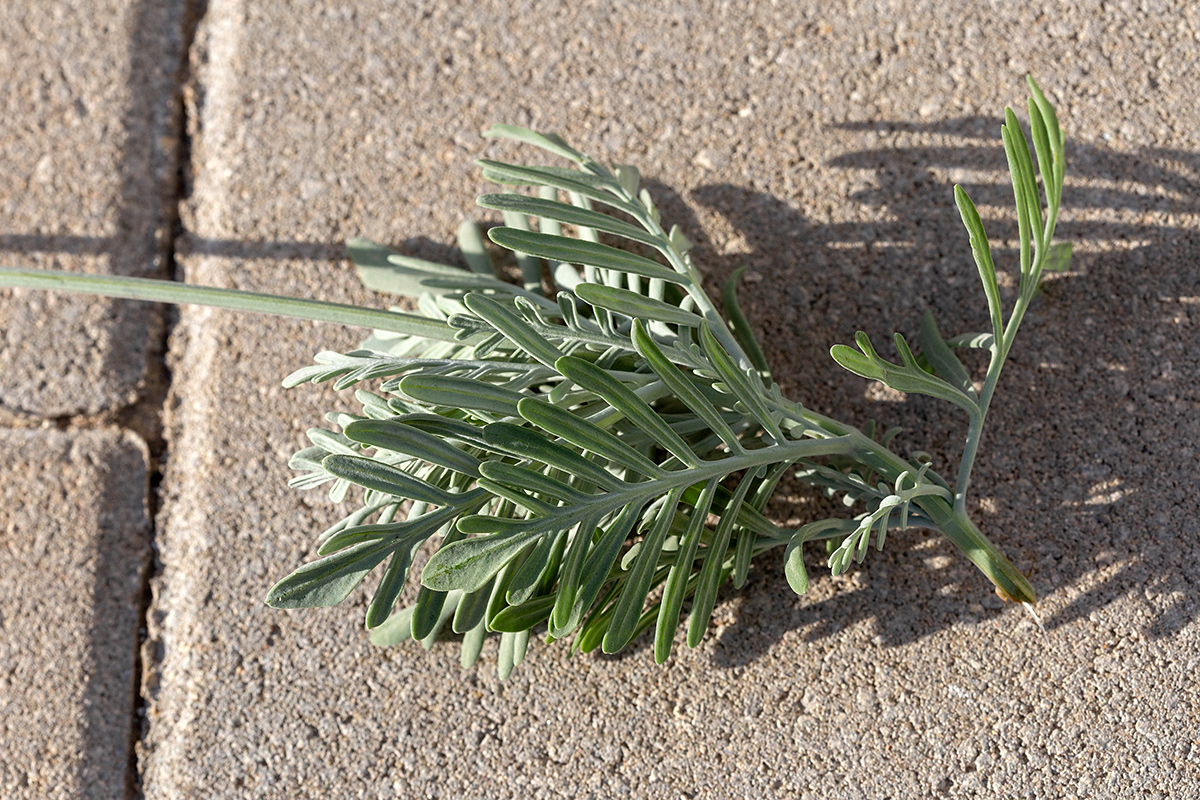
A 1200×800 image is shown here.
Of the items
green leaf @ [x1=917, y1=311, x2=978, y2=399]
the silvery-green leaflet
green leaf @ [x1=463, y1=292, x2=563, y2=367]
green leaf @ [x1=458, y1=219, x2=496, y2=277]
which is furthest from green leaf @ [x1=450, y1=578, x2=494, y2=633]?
green leaf @ [x1=917, y1=311, x2=978, y2=399]

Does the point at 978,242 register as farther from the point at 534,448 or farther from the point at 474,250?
the point at 474,250

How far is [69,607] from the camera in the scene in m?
0.98

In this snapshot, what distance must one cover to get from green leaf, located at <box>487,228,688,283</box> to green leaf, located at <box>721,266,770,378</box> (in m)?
0.15

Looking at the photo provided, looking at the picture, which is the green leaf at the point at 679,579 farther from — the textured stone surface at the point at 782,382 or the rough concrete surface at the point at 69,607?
the rough concrete surface at the point at 69,607

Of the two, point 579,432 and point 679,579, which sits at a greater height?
point 579,432

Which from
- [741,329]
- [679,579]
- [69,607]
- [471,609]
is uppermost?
[741,329]

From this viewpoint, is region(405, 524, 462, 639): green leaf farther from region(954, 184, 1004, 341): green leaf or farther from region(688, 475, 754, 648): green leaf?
region(954, 184, 1004, 341): green leaf

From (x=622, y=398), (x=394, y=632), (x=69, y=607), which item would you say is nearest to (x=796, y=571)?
(x=622, y=398)

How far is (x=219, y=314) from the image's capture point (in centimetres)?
102

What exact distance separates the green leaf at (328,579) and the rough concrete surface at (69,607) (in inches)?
19.2

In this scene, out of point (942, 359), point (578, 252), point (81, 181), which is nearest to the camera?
point (578, 252)

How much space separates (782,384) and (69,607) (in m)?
0.80

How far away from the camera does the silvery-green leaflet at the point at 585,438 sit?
62 centimetres

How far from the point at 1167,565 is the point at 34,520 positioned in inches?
45.5
